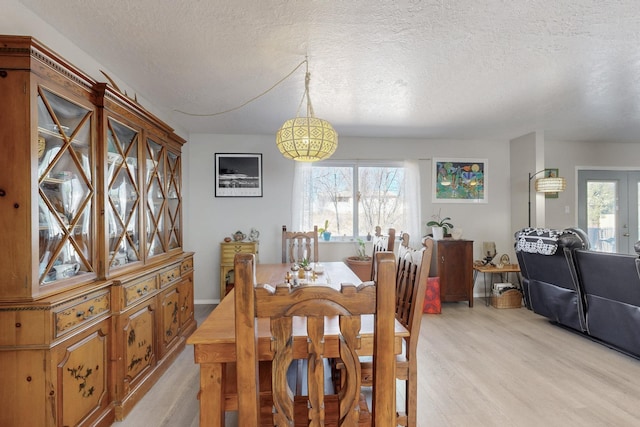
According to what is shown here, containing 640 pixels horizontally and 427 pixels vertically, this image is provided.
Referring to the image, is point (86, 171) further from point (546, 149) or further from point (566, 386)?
point (546, 149)

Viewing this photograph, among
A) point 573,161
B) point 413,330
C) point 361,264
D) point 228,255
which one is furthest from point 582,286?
point 228,255

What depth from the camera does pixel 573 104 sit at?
3.11 metres

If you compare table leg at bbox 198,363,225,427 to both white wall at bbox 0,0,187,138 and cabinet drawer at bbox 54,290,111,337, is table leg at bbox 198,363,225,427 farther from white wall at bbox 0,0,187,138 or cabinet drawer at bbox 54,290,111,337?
white wall at bbox 0,0,187,138

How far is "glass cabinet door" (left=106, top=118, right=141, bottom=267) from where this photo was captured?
1.91m

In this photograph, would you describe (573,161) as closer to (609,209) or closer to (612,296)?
(609,209)

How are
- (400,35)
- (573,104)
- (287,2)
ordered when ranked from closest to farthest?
(287,2)
(400,35)
(573,104)

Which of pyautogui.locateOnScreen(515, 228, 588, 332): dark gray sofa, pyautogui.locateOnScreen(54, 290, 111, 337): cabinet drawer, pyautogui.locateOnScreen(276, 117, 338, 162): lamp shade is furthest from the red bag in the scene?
pyautogui.locateOnScreen(54, 290, 111, 337): cabinet drawer

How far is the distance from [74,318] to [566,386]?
315cm

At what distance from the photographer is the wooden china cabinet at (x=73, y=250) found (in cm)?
131

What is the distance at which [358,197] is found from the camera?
448 centimetres

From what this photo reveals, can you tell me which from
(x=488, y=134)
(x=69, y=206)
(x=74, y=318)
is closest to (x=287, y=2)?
(x=69, y=206)

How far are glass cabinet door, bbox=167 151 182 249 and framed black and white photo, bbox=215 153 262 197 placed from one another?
1135 mm

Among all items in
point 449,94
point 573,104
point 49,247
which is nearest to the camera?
point 49,247

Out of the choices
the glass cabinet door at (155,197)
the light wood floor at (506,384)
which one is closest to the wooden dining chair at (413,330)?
the light wood floor at (506,384)
